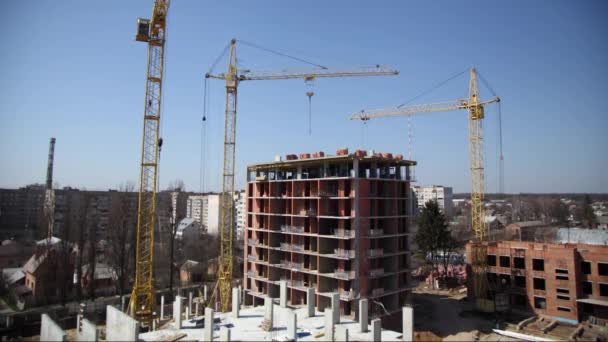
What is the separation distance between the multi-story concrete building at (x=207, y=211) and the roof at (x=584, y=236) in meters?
77.9

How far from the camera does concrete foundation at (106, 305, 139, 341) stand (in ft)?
85.1

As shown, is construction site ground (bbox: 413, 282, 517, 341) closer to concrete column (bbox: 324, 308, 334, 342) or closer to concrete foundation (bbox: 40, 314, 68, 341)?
concrete column (bbox: 324, 308, 334, 342)

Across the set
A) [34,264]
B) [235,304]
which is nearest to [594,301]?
[235,304]

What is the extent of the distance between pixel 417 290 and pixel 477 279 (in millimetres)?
11120

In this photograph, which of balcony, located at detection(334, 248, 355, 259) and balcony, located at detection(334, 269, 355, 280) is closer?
balcony, located at detection(334, 269, 355, 280)

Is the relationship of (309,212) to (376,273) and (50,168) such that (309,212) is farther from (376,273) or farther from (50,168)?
(50,168)

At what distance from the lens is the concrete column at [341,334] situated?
999 inches

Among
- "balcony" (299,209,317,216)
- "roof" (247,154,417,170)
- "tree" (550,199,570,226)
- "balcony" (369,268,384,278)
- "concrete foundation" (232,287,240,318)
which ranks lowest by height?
"concrete foundation" (232,287,240,318)

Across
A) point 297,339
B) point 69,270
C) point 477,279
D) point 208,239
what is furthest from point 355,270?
point 208,239

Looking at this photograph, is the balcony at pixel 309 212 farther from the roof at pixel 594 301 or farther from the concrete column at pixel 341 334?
the roof at pixel 594 301

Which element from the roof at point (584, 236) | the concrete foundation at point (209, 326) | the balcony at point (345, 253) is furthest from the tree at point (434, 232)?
the concrete foundation at point (209, 326)

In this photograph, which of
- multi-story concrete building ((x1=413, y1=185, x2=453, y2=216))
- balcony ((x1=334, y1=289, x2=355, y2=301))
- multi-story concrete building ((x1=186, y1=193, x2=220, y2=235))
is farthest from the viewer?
multi-story concrete building ((x1=413, y1=185, x2=453, y2=216))

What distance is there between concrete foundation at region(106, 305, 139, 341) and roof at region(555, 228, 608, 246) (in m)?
56.7

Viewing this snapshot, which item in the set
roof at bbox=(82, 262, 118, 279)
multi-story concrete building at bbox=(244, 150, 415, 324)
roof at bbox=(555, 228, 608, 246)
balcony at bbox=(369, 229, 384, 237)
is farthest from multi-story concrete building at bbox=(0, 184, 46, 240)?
roof at bbox=(555, 228, 608, 246)
